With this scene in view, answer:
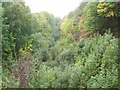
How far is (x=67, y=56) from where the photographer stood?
15422 millimetres

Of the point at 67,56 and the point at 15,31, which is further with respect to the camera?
the point at 15,31

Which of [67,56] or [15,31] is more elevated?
[15,31]

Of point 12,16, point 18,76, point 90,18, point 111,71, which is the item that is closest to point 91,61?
point 111,71

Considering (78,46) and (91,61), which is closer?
(91,61)

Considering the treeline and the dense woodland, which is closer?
the dense woodland

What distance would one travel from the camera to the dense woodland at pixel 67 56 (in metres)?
10.2

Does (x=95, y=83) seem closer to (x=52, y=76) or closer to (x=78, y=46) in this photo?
(x=52, y=76)

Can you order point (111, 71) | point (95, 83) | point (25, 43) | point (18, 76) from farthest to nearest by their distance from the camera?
1. point (25, 43)
2. point (18, 76)
3. point (111, 71)
4. point (95, 83)

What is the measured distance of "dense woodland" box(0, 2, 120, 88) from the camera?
10242 mm

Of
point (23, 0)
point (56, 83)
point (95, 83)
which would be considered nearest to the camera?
point (95, 83)

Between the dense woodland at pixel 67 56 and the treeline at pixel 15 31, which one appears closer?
the dense woodland at pixel 67 56

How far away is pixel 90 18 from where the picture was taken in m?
15.9

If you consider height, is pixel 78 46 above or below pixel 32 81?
above

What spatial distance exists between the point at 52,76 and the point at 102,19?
5854 mm
